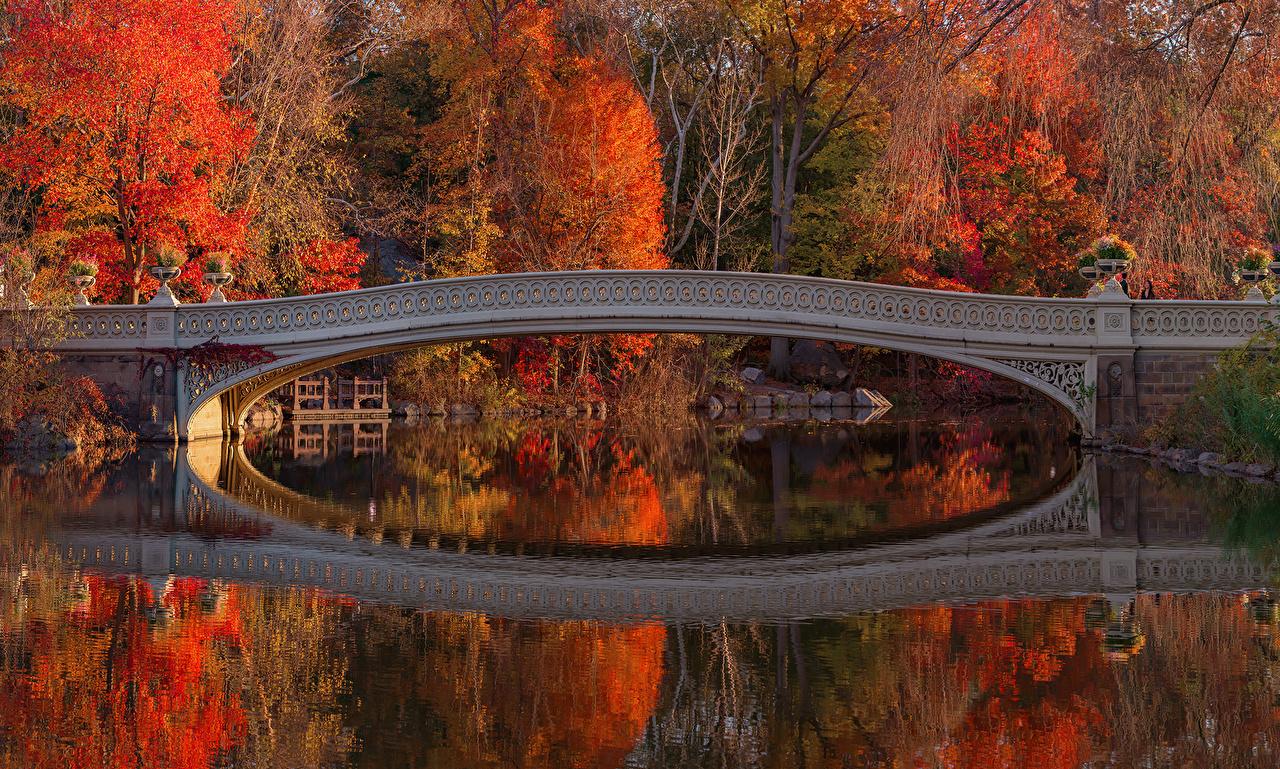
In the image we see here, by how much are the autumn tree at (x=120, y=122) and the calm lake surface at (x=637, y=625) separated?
1095 centimetres

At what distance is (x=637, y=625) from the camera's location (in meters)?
7.93

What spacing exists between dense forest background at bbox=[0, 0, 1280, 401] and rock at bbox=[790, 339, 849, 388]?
2583 mm

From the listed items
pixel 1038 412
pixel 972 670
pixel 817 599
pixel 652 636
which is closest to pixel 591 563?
pixel 817 599

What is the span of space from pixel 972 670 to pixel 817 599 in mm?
2181

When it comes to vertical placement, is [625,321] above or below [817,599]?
above

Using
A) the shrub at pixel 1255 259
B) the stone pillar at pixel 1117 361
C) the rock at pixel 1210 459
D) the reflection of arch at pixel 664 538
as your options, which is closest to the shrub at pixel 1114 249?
the stone pillar at pixel 1117 361

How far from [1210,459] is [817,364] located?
23.1 m

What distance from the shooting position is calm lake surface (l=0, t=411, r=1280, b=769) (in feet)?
18.0

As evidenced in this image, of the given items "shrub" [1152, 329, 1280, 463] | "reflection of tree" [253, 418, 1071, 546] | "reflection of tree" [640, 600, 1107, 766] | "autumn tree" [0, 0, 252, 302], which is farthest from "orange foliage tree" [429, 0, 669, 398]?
"reflection of tree" [640, 600, 1107, 766]

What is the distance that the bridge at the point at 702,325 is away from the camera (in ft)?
72.7

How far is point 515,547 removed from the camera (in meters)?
11.2

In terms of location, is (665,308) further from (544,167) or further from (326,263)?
(544,167)

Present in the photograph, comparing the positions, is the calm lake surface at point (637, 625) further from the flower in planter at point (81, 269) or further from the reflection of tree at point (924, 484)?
the flower in planter at point (81, 269)

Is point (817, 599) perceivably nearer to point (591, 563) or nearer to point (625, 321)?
point (591, 563)
